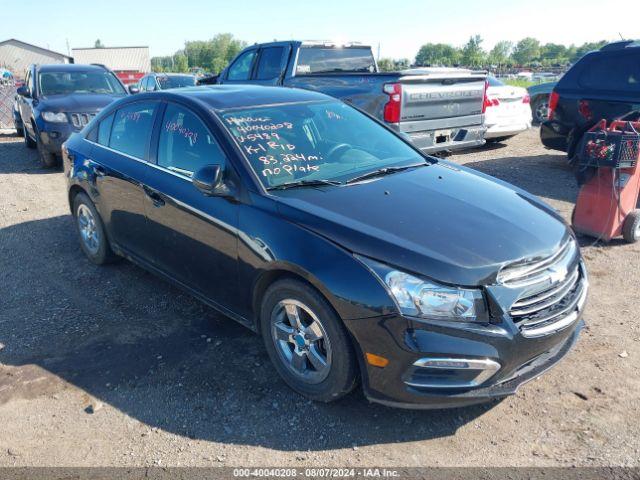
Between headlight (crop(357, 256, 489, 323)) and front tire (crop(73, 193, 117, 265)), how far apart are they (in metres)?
3.38

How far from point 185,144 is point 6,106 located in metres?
16.5

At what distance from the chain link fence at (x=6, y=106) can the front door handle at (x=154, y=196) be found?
15752mm

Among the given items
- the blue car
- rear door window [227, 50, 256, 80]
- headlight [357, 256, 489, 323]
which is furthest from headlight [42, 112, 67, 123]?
headlight [357, 256, 489, 323]

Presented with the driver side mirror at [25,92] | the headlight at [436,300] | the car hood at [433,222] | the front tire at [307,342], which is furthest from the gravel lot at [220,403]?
the driver side mirror at [25,92]

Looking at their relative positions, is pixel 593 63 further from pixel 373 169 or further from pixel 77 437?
pixel 77 437

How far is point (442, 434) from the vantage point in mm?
2930

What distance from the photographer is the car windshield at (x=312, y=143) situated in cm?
355

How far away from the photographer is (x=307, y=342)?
10.1 ft

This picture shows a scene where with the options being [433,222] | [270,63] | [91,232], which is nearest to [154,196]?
[91,232]

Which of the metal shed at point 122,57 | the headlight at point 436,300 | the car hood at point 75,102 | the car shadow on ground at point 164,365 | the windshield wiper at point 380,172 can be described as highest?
the metal shed at point 122,57

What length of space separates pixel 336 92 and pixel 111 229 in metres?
4.66

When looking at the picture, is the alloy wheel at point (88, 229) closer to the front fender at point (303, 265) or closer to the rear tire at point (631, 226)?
the front fender at point (303, 265)

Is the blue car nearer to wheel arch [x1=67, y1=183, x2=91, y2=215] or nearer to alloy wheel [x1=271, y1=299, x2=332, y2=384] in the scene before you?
wheel arch [x1=67, y1=183, x2=91, y2=215]

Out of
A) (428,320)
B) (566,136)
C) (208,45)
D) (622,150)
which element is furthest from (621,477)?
(208,45)
